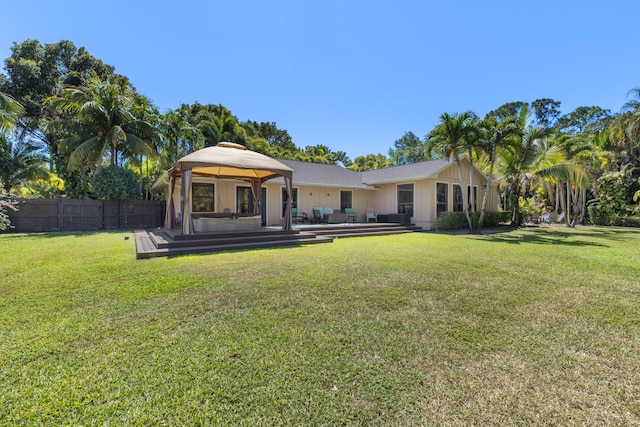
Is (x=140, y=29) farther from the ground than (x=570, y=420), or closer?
farther from the ground

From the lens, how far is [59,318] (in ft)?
10.3

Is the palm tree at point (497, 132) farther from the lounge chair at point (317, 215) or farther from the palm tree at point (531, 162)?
the lounge chair at point (317, 215)

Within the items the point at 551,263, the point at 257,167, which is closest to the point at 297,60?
the point at 257,167

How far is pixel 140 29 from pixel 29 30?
12.2 metres

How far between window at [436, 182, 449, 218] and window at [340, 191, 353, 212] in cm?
470

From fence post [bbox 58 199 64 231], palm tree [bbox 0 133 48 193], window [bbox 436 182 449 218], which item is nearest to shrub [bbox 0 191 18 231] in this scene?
fence post [bbox 58 199 64 231]

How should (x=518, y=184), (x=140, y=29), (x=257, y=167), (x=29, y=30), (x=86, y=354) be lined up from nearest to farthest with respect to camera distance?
(x=86, y=354)
(x=257, y=167)
(x=140, y=29)
(x=518, y=184)
(x=29, y=30)

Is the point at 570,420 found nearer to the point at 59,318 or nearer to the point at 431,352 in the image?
the point at 431,352

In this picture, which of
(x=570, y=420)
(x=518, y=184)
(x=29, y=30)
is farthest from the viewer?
(x=29, y=30)

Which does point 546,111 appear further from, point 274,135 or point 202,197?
point 202,197

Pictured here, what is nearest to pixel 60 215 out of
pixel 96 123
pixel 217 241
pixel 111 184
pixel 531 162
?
pixel 111 184

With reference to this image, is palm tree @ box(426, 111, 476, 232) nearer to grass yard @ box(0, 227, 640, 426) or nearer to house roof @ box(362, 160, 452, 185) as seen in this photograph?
house roof @ box(362, 160, 452, 185)

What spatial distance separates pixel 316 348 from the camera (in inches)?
102

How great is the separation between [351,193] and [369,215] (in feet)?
5.61
